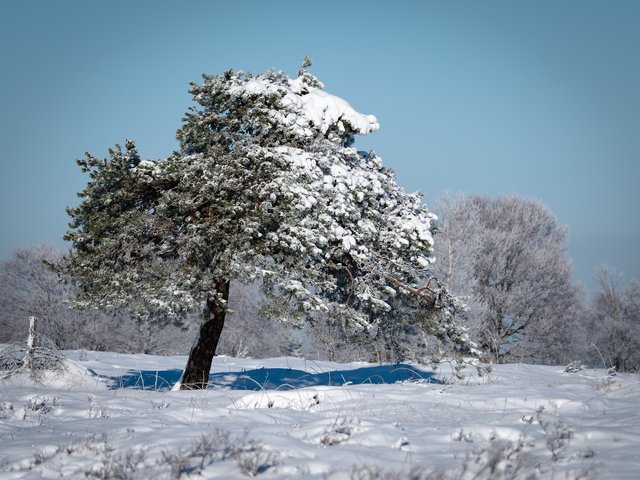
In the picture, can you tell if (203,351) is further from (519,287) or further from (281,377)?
(519,287)

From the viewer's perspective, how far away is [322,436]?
434 cm

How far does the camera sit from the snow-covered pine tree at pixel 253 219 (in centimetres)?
991

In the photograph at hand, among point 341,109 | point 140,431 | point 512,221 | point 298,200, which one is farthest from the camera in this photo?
point 512,221

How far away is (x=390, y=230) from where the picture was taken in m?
11.5

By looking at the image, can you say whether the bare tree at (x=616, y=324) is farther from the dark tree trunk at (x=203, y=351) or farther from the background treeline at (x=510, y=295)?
the dark tree trunk at (x=203, y=351)

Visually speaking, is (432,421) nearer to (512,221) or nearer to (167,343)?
(512,221)

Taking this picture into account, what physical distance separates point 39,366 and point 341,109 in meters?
8.08

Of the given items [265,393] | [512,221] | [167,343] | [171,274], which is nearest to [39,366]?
[171,274]

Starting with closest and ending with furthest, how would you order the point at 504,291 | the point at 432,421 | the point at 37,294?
the point at 432,421, the point at 504,291, the point at 37,294

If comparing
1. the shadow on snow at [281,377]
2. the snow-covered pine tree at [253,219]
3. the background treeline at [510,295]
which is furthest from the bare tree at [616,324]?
the snow-covered pine tree at [253,219]

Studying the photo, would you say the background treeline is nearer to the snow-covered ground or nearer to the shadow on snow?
the shadow on snow

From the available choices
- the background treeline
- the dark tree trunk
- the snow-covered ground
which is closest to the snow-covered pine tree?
the dark tree trunk

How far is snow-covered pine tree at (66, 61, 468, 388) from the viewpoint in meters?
9.91

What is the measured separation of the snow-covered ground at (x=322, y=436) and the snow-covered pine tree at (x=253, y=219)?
9.56 ft
